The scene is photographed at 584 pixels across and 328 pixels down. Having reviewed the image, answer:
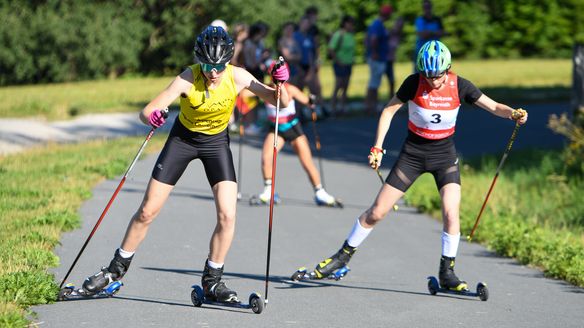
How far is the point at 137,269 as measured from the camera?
912cm

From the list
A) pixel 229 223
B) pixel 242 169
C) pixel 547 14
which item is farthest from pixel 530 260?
pixel 547 14

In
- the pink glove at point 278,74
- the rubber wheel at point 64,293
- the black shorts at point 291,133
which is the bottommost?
the rubber wheel at point 64,293

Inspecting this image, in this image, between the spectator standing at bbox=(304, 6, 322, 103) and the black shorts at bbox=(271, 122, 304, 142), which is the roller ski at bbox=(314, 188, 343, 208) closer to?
the black shorts at bbox=(271, 122, 304, 142)

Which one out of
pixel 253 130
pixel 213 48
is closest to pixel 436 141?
pixel 213 48

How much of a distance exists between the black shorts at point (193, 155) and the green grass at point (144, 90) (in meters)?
13.8

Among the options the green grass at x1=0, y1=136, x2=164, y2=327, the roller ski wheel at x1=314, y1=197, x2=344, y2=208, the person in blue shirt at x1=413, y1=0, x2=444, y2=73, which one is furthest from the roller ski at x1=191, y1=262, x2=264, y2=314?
the person in blue shirt at x1=413, y1=0, x2=444, y2=73

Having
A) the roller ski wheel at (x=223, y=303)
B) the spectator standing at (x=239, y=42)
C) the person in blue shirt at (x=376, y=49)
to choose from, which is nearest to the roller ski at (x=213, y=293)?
the roller ski wheel at (x=223, y=303)

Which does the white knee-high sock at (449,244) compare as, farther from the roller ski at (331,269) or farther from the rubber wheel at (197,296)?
the rubber wheel at (197,296)

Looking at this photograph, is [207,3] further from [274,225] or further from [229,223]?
[229,223]

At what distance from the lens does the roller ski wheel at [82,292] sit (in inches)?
309

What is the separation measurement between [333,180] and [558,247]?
5.18 meters

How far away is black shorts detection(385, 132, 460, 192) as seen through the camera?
336 inches

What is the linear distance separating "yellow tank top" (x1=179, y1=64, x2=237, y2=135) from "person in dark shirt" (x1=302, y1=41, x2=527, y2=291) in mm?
1243

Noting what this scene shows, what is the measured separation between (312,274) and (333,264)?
186 mm
